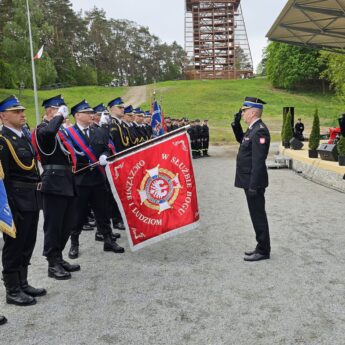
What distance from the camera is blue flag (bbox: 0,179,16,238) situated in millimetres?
3754

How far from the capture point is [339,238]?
6.07 metres

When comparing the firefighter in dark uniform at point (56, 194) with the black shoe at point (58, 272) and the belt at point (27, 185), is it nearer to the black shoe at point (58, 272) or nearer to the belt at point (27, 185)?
the black shoe at point (58, 272)

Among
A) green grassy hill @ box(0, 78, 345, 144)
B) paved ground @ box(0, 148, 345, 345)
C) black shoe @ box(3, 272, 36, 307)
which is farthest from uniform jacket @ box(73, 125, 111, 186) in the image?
green grassy hill @ box(0, 78, 345, 144)

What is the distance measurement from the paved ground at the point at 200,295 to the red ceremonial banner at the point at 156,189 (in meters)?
0.43

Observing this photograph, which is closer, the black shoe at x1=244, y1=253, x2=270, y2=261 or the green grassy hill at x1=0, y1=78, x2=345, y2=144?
the black shoe at x1=244, y1=253, x2=270, y2=261

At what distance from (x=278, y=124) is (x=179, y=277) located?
1327 inches

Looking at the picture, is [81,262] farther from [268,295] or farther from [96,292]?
[268,295]

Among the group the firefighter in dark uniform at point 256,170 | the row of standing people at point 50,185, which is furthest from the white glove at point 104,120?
the firefighter in dark uniform at point 256,170

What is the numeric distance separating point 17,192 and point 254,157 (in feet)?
9.37

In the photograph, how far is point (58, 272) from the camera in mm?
4816

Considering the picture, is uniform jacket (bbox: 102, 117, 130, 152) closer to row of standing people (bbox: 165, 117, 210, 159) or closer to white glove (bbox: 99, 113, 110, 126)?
white glove (bbox: 99, 113, 110, 126)

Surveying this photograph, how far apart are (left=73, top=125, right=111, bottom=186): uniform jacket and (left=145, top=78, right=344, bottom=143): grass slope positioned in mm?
22242

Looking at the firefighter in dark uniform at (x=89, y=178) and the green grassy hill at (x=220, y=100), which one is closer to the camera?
the firefighter in dark uniform at (x=89, y=178)

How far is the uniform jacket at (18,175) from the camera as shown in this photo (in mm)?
4062
